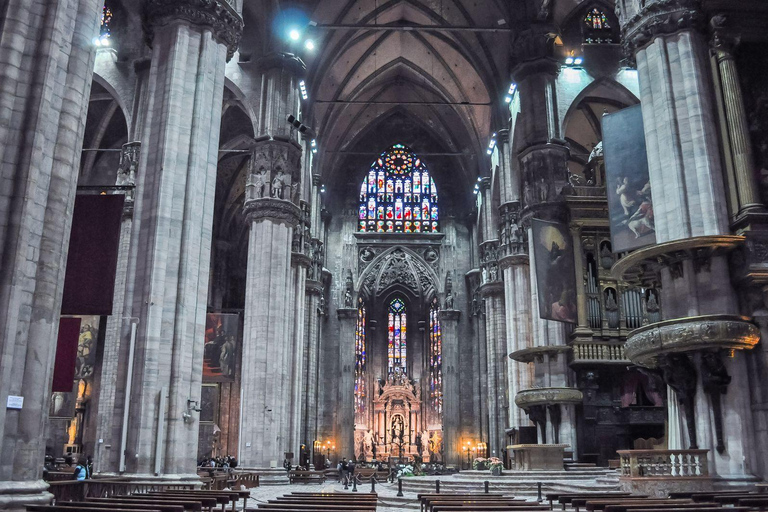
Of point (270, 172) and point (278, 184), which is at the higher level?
point (270, 172)

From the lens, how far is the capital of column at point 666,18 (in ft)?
56.8

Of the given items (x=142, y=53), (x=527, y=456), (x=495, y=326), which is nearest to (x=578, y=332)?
(x=527, y=456)

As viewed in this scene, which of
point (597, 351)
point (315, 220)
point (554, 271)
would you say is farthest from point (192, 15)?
point (315, 220)

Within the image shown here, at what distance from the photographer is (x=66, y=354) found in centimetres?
2012

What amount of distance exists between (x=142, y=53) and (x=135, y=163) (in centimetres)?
471

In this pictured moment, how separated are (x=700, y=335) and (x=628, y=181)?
5.40 metres

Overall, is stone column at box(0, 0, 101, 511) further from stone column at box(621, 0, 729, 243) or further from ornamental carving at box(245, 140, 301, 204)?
ornamental carving at box(245, 140, 301, 204)

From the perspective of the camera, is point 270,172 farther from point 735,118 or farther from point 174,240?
point 735,118

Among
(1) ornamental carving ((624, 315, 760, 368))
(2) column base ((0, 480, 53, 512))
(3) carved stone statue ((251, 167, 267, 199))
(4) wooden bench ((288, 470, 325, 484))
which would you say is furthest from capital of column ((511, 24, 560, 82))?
(2) column base ((0, 480, 53, 512))

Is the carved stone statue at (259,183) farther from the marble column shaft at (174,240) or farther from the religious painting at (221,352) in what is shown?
the marble column shaft at (174,240)

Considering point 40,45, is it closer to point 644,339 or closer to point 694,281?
point 644,339

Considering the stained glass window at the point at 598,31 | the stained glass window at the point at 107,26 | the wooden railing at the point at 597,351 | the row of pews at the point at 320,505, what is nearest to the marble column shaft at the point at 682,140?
the row of pews at the point at 320,505

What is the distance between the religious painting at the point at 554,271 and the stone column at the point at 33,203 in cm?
1963

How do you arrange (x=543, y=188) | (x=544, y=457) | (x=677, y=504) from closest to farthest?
1. (x=677, y=504)
2. (x=544, y=457)
3. (x=543, y=188)
